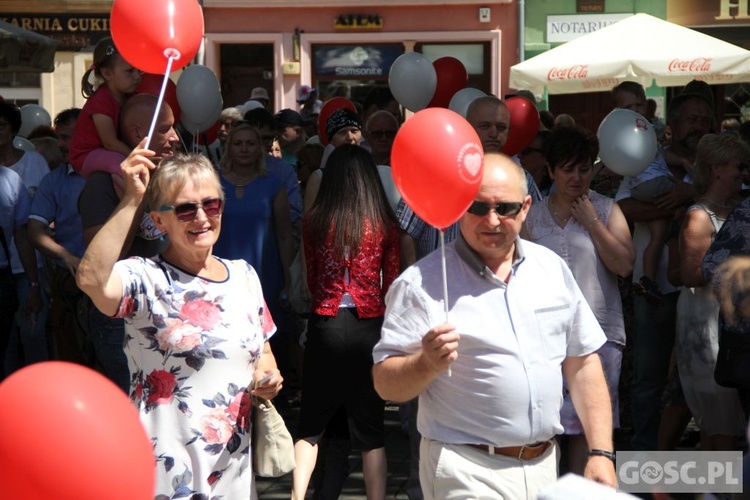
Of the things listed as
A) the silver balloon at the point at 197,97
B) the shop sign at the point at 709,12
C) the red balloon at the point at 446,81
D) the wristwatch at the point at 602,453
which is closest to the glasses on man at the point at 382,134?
the silver balloon at the point at 197,97

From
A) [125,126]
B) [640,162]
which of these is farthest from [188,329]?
[640,162]

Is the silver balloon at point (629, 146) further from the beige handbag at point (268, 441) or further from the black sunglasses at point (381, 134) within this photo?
the beige handbag at point (268, 441)

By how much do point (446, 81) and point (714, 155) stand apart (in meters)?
3.44

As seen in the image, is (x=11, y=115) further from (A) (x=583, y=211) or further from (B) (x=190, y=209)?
(B) (x=190, y=209)

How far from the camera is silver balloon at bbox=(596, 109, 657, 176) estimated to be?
6773 mm

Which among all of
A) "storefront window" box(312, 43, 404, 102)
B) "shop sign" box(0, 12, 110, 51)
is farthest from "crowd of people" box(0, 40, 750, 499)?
"shop sign" box(0, 12, 110, 51)

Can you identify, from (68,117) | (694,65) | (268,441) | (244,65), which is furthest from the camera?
(244,65)

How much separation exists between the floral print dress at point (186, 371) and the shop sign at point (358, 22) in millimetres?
18262

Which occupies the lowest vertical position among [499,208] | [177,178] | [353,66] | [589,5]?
[499,208]

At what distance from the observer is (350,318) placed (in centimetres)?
568

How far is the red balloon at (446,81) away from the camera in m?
9.00

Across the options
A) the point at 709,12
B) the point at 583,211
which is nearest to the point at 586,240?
the point at 583,211

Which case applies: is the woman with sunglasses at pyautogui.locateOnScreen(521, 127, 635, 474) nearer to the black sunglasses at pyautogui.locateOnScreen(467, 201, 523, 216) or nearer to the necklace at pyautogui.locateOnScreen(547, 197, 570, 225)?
the necklace at pyautogui.locateOnScreen(547, 197, 570, 225)

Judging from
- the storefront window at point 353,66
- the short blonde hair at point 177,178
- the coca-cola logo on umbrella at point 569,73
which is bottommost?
the short blonde hair at point 177,178
